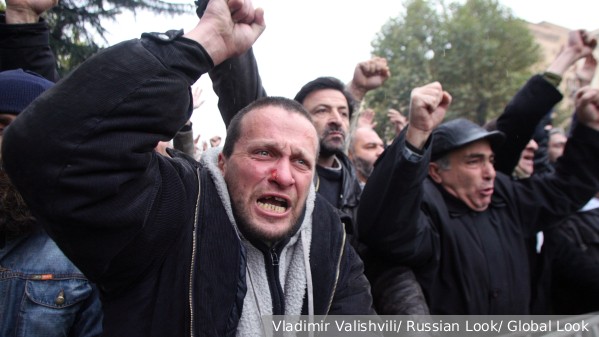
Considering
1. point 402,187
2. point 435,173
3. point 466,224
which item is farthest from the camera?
point 435,173

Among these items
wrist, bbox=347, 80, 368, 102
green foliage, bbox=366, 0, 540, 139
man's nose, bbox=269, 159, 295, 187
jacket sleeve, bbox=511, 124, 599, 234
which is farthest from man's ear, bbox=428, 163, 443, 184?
green foliage, bbox=366, 0, 540, 139

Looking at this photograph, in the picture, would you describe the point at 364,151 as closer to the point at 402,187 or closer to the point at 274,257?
the point at 402,187

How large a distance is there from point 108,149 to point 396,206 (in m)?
1.36

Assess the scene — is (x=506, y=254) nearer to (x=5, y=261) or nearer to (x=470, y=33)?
(x=5, y=261)

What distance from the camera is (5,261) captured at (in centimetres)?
165

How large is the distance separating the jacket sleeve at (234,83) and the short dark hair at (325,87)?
3.16 feet

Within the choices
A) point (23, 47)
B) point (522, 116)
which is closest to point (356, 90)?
point (522, 116)

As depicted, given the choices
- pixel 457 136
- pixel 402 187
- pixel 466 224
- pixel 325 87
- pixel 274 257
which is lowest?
pixel 466 224

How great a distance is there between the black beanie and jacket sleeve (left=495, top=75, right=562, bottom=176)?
2741 millimetres

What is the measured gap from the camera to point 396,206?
6.91 feet

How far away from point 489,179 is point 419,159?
82 cm

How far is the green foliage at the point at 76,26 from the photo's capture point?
147 inches

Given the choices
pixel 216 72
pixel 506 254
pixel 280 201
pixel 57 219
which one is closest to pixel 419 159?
pixel 280 201

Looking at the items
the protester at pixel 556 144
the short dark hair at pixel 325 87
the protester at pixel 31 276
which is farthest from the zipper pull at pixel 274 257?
the protester at pixel 556 144
